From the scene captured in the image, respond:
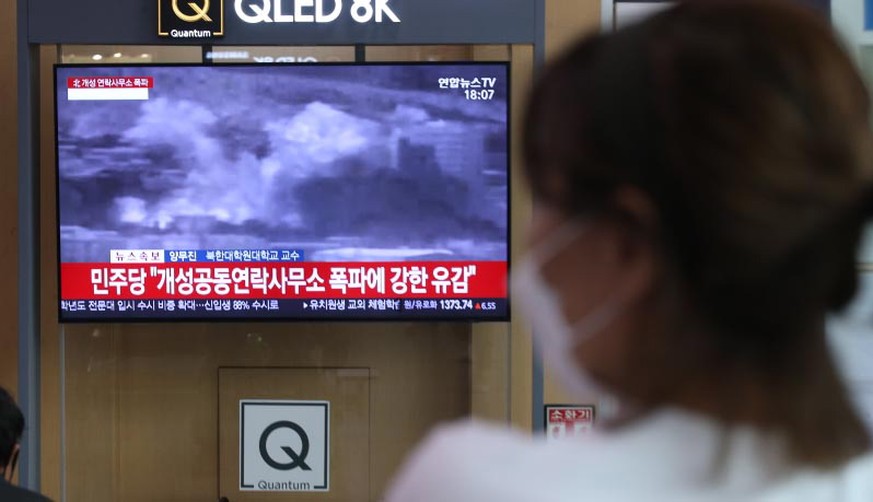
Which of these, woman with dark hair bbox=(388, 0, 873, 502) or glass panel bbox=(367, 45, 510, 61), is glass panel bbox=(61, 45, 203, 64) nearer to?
glass panel bbox=(367, 45, 510, 61)

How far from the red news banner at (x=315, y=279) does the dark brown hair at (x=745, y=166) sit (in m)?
3.62

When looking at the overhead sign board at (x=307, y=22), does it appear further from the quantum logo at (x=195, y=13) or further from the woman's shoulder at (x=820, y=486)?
the woman's shoulder at (x=820, y=486)

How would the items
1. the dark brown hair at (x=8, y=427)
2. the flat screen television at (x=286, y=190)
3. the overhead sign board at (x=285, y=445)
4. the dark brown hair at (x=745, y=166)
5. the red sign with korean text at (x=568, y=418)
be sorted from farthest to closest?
the overhead sign board at (x=285, y=445)
the red sign with korean text at (x=568, y=418)
the flat screen television at (x=286, y=190)
the dark brown hair at (x=8, y=427)
the dark brown hair at (x=745, y=166)

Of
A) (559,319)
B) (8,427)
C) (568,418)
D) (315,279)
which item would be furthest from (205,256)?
(559,319)

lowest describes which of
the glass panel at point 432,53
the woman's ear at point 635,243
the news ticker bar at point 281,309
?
the news ticker bar at point 281,309

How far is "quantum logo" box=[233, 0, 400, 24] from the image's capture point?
4.59 m

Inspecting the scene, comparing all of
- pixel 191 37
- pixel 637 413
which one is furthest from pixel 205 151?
pixel 637 413

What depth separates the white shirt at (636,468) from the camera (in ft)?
2.75

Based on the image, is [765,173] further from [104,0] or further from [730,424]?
[104,0]

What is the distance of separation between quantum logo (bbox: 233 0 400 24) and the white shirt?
3.88m

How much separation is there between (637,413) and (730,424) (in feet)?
0.24

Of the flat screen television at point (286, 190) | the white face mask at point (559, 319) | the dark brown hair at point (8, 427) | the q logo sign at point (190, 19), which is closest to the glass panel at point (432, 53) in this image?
the flat screen television at point (286, 190)

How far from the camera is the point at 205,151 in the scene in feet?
14.7

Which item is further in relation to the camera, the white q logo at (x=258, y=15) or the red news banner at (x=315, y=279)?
the white q logo at (x=258, y=15)
